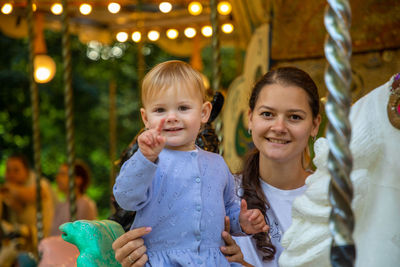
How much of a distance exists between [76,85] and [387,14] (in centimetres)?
921

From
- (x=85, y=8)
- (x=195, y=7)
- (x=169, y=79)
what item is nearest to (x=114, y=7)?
(x=85, y=8)

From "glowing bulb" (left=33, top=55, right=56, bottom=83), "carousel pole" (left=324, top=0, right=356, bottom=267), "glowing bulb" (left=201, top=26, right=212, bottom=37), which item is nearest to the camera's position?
"carousel pole" (left=324, top=0, right=356, bottom=267)

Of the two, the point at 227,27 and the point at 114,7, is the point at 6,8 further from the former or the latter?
the point at 227,27

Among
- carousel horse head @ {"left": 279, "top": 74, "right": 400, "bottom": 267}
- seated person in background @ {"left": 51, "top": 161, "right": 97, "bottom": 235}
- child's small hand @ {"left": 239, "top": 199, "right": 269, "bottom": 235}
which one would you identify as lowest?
seated person in background @ {"left": 51, "top": 161, "right": 97, "bottom": 235}

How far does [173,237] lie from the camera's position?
60.8 inches

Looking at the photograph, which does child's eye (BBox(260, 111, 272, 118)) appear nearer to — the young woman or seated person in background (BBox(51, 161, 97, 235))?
the young woman

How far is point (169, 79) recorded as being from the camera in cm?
153

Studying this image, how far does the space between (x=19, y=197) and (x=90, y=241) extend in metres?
4.61

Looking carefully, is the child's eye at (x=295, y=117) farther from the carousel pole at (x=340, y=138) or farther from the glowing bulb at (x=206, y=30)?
the glowing bulb at (x=206, y=30)

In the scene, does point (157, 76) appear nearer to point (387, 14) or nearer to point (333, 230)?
point (333, 230)

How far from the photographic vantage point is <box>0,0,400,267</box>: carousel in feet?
2.89

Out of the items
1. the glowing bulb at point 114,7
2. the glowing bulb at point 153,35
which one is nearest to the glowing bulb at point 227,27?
the glowing bulb at point 153,35

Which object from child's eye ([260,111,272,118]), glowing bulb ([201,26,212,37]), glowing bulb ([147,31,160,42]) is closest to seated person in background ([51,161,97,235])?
glowing bulb ([147,31,160,42])

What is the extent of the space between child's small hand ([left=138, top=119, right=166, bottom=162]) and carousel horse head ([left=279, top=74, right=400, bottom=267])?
1.21 ft
